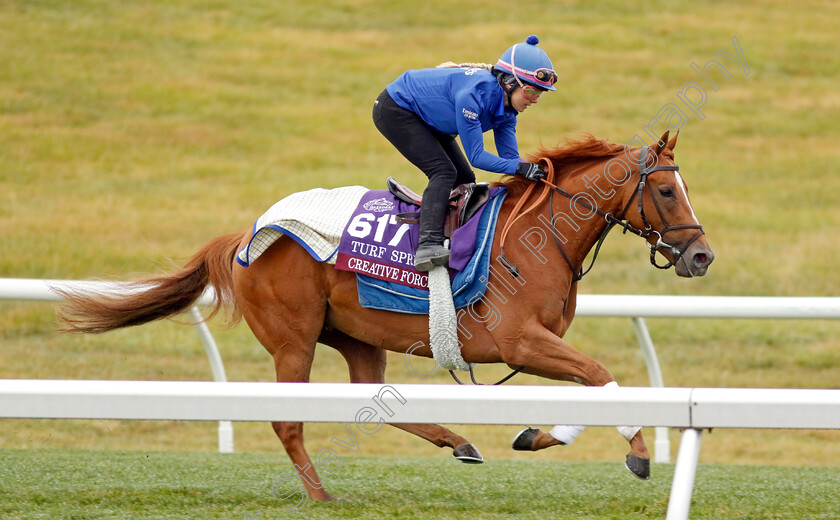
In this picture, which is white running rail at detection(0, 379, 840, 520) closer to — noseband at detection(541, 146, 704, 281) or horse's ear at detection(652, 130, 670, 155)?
noseband at detection(541, 146, 704, 281)

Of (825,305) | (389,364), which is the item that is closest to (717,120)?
(389,364)

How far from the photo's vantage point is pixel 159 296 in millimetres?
5008

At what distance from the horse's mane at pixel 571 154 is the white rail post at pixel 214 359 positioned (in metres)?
1.90

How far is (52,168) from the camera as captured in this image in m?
13.9

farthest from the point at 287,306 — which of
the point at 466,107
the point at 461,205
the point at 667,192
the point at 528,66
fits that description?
the point at 667,192

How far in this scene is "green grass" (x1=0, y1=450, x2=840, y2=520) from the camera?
3.72 meters

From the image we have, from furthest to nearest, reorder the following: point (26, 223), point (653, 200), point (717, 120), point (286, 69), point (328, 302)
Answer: point (286, 69) → point (717, 120) → point (26, 223) → point (328, 302) → point (653, 200)

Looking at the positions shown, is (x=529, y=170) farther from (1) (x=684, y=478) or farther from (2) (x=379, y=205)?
(1) (x=684, y=478)

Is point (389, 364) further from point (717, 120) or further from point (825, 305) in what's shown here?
point (717, 120)

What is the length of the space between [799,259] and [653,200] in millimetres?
7580

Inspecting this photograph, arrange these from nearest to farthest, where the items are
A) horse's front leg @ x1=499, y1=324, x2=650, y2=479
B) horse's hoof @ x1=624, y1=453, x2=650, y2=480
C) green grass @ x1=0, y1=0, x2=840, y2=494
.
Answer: horse's hoof @ x1=624, y1=453, x2=650, y2=480, horse's front leg @ x1=499, y1=324, x2=650, y2=479, green grass @ x1=0, y1=0, x2=840, y2=494

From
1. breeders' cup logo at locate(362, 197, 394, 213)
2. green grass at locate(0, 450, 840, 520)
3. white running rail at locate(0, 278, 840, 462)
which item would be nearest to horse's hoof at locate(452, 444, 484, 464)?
green grass at locate(0, 450, 840, 520)

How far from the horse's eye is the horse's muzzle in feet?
0.72

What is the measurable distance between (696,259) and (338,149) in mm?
10640
